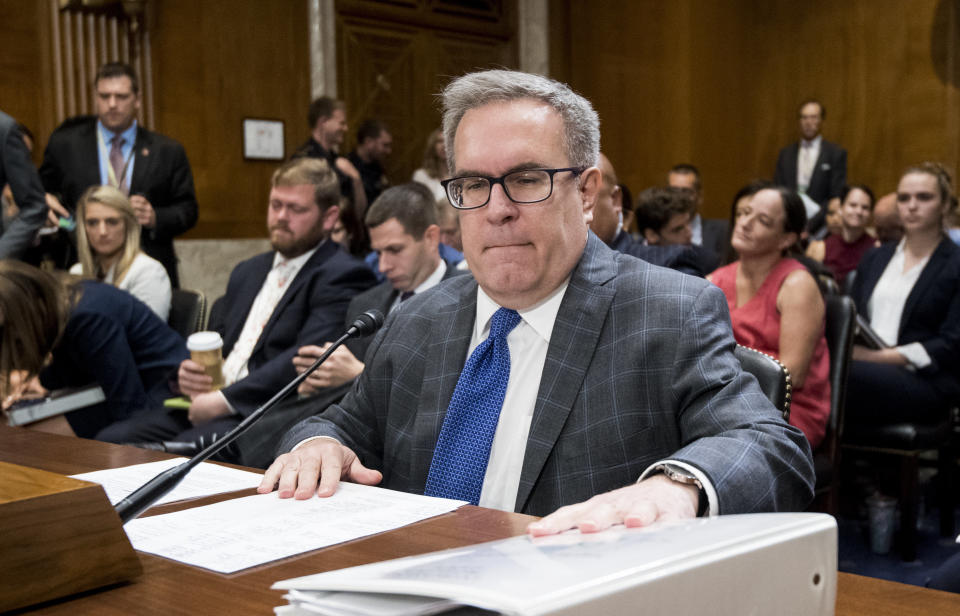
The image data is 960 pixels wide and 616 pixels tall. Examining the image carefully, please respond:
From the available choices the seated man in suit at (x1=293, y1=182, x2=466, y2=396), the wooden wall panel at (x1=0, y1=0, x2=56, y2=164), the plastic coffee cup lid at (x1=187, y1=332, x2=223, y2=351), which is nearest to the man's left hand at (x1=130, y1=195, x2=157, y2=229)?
the wooden wall panel at (x1=0, y1=0, x2=56, y2=164)

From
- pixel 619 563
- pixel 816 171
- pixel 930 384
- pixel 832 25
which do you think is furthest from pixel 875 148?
pixel 619 563

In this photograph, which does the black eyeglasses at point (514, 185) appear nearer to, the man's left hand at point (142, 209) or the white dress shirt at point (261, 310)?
the white dress shirt at point (261, 310)

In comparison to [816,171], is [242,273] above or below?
below

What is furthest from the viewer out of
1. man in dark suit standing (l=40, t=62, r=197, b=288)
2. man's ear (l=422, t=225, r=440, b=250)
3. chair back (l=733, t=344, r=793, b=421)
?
man in dark suit standing (l=40, t=62, r=197, b=288)

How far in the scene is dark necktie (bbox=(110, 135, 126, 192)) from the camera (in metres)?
5.18

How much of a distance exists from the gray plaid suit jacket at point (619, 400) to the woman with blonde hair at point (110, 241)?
293cm

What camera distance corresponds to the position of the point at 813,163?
8.59 meters

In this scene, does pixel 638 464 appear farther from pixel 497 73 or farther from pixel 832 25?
pixel 832 25

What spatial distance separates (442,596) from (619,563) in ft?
0.41

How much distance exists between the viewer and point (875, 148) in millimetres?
8633

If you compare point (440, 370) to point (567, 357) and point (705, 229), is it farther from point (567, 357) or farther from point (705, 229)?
point (705, 229)

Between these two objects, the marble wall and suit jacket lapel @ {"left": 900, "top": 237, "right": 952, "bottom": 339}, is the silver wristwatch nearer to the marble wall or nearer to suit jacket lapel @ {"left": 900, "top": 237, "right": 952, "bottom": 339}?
suit jacket lapel @ {"left": 900, "top": 237, "right": 952, "bottom": 339}

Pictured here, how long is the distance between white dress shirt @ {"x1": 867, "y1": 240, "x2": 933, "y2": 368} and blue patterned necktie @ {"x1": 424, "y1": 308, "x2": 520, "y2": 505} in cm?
313

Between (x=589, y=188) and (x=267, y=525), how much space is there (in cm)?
77
